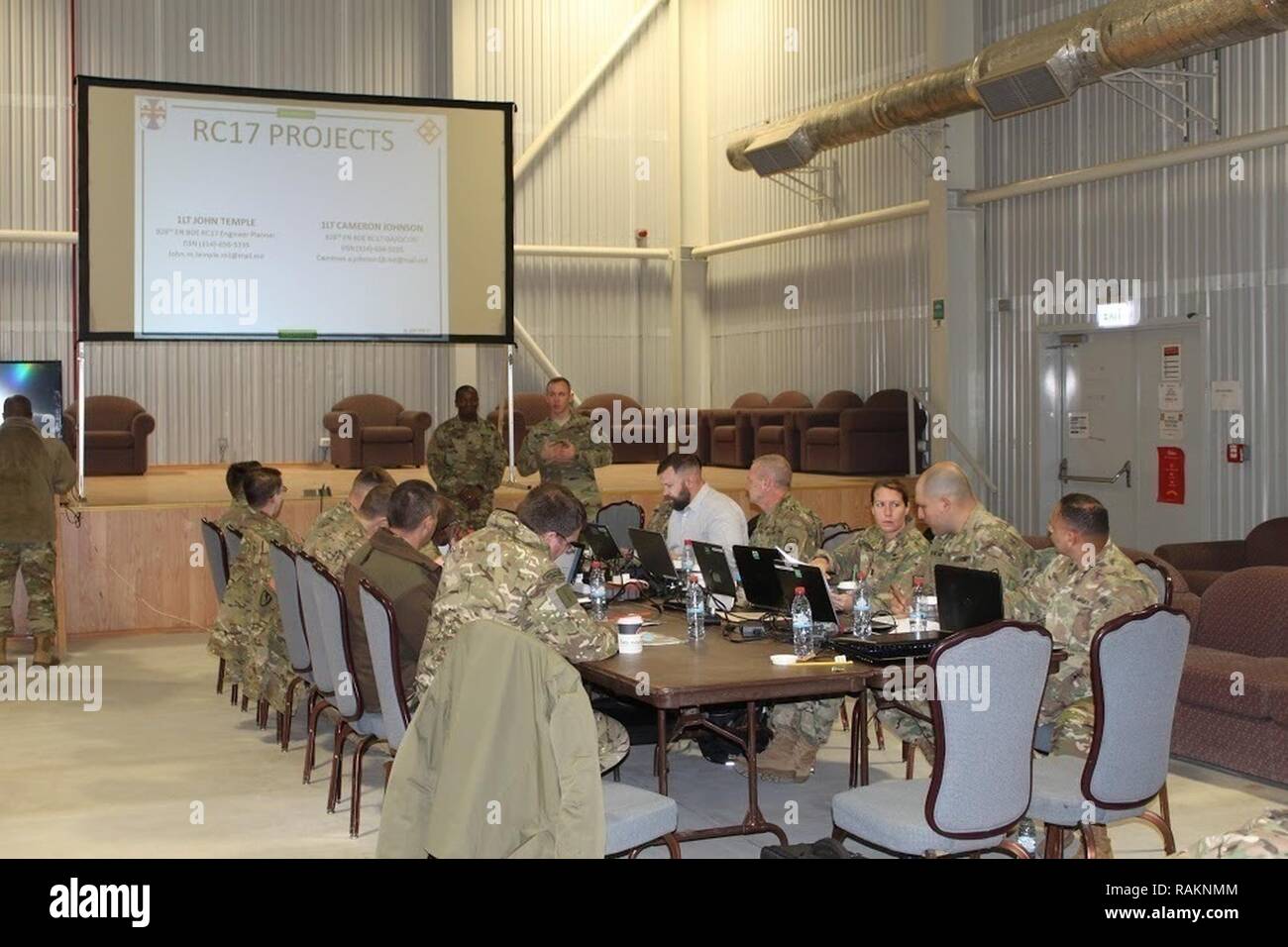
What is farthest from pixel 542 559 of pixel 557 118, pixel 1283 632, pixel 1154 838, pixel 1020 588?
pixel 557 118

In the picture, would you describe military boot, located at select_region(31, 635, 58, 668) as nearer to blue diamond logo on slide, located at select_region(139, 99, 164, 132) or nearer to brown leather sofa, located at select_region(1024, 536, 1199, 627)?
blue diamond logo on slide, located at select_region(139, 99, 164, 132)

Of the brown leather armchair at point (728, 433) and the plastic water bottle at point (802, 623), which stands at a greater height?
the brown leather armchair at point (728, 433)

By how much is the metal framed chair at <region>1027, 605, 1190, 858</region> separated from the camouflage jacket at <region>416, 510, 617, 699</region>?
1.56 m

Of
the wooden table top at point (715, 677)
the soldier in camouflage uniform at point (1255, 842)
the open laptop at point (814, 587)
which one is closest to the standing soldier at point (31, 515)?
the wooden table top at point (715, 677)

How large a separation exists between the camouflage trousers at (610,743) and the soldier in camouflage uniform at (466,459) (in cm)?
569

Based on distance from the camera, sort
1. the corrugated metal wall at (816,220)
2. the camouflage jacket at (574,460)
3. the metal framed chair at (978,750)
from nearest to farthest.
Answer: the metal framed chair at (978,750)
the camouflage jacket at (574,460)
the corrugated metal wall at (816,220)

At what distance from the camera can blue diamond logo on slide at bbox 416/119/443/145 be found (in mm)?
11625

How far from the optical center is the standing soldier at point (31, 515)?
28.7 feet

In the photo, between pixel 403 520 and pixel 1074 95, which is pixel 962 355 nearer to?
pixel 1074 95

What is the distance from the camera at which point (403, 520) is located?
542 cm

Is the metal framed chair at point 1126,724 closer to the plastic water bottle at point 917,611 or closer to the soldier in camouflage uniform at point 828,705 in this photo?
the plastic water bottle at point 917,611

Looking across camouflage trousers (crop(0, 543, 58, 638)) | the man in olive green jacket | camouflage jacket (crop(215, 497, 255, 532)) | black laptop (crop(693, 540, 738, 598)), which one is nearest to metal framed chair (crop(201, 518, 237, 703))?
camouflage jacket (crop(215, 497, 255, 532))

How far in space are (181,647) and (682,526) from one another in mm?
4095

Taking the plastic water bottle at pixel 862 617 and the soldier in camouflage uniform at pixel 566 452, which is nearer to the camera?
the plastic water bottle at pixel 862 617
